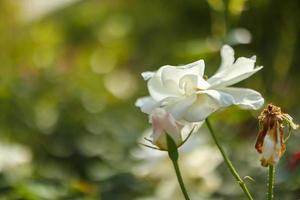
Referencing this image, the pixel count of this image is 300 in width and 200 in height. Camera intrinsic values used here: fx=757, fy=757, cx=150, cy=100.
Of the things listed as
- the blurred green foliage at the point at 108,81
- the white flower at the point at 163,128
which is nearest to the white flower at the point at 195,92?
the white flower at the point at 163,128

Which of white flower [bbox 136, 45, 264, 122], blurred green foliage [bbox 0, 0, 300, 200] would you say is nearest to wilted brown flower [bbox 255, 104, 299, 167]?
white flower [bbox 136, 45, 264, 122]

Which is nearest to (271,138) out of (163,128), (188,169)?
(163,128)

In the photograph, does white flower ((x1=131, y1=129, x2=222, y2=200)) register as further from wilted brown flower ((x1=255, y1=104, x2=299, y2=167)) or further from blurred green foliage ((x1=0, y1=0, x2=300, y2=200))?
wilted brown flower ((x1=255, y1=104, x2=299, y2=167))

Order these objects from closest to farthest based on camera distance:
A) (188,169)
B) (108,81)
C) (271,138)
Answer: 1. (271,138)
2. (188,169)
3. (108,81)

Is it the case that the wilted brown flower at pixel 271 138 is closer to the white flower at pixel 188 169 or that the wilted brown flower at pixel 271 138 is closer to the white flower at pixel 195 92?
the white flower at pixel 195 92

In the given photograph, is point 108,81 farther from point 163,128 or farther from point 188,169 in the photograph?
point 163,128
